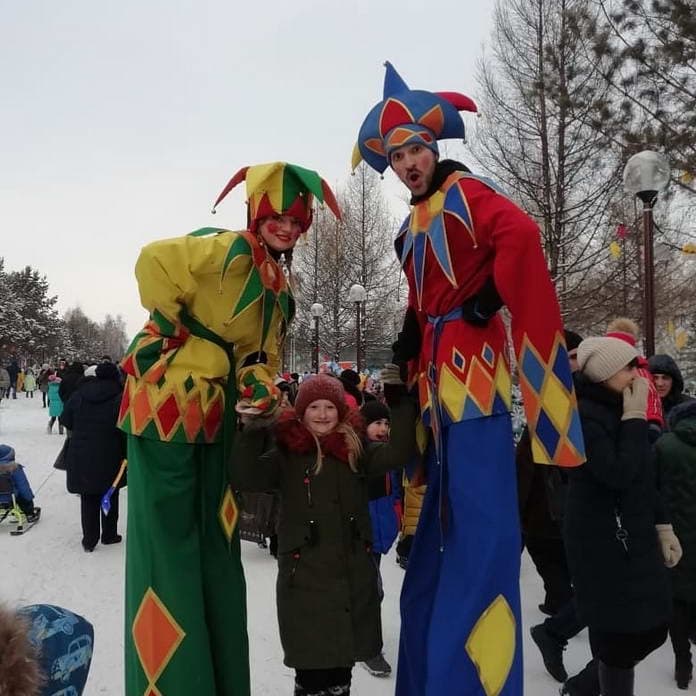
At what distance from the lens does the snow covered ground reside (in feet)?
10.9

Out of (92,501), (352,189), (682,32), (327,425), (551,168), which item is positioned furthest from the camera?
(352,189)

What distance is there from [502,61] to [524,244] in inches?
528

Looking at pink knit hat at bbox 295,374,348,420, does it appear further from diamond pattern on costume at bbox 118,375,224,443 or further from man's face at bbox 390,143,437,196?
man's face at bbox 390,143,437,196

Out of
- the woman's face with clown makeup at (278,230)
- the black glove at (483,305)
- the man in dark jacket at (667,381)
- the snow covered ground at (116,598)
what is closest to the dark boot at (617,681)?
the snow covered ground at (116,598)

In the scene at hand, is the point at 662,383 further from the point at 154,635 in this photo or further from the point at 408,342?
the point at 154,635

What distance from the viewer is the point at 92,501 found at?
20.9ft

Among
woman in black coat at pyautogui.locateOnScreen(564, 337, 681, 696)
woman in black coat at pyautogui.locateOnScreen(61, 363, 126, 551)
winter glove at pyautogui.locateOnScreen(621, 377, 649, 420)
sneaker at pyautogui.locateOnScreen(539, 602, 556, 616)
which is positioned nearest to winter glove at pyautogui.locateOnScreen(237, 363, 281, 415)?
woman in black coat at pyautogui.locateOnScreen(564, 337, 681, 696)

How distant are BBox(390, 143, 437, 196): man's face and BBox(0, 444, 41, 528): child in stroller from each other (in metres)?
6.05

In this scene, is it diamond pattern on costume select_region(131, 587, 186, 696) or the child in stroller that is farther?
the child in stroller

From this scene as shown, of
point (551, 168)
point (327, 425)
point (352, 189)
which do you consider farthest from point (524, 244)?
point (352, 189)

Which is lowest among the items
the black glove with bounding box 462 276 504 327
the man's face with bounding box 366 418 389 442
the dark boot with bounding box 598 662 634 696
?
the dark boot with bounding box 598 662 634 696

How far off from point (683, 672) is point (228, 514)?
7.92ft

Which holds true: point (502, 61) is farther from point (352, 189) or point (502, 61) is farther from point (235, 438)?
point (235, 438)

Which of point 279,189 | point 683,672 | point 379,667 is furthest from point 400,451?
point 683,672
